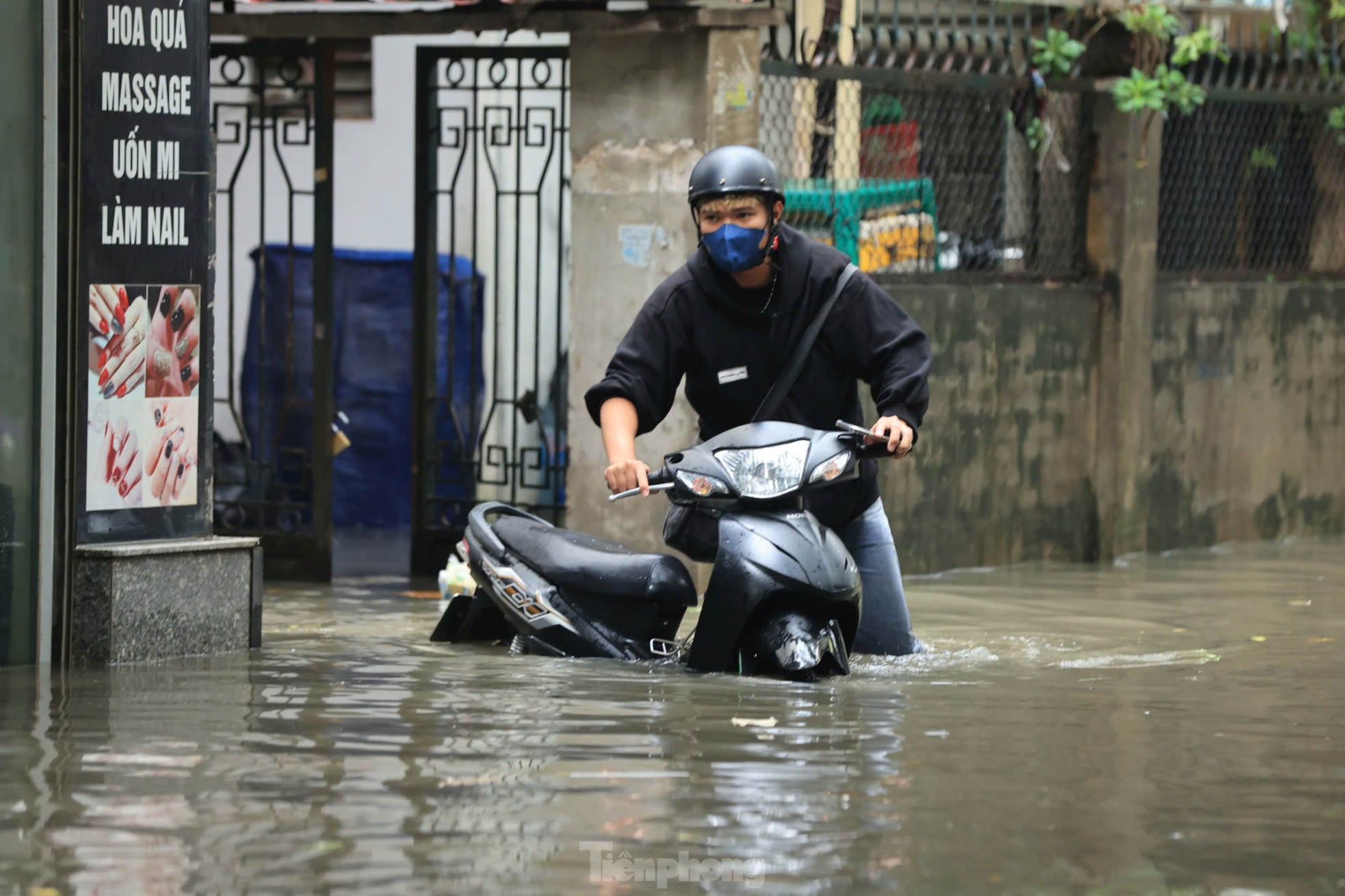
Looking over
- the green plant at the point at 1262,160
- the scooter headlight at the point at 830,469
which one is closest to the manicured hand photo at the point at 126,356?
the scooter headlight at the point at 830,469

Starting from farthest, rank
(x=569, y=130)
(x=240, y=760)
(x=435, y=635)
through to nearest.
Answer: (x=569, y=130), (x=435, y=635), (x=240, y=760)

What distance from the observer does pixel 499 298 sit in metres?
11.4

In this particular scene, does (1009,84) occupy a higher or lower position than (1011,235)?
higher

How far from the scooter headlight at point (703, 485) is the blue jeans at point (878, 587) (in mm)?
648

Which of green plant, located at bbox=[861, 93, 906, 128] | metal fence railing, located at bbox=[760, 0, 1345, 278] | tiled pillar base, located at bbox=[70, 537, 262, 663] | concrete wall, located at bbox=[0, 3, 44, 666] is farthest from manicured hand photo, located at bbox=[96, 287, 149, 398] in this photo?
green plant, located at bbox=[861, 93, 906, 128]

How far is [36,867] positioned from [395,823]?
0.75 meters

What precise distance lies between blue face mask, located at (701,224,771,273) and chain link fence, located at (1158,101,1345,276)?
6289mm

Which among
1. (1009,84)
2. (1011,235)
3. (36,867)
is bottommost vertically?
(36,867)

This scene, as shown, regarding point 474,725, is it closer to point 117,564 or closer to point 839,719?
point 839,719

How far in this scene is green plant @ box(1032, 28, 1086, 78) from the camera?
11.2 meters

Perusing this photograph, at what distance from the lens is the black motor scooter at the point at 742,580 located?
6312 millimetres

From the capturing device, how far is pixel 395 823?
4.58 metres

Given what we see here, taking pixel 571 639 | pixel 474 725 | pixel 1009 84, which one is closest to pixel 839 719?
pixel 474 725

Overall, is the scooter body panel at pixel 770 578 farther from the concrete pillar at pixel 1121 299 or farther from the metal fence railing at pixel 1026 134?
the concrete pillar at pixel 1121 299
